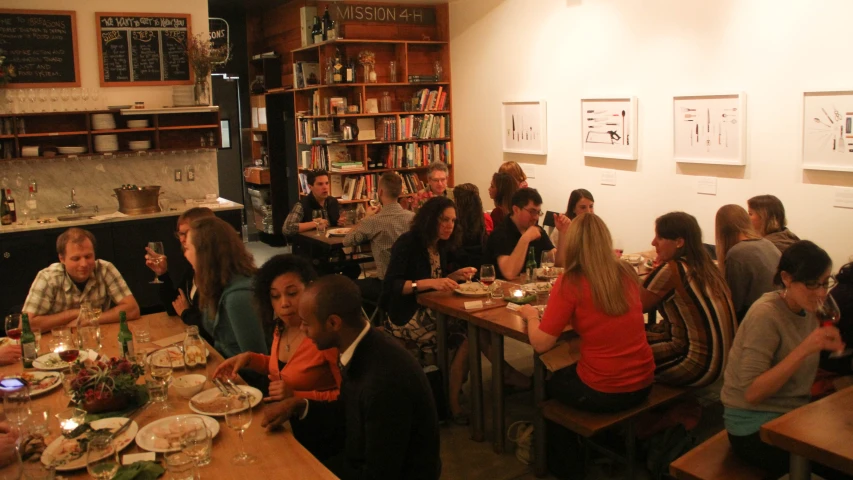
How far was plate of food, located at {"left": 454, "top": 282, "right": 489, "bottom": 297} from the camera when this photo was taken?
4672 mm

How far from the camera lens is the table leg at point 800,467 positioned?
9.03 feet

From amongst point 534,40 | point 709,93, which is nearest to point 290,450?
point 709,93

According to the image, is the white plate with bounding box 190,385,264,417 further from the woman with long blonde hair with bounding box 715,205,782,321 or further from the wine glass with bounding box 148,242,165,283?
the woman with long blonde hair with bounding box 715,205,782,321

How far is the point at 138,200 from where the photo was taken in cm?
790

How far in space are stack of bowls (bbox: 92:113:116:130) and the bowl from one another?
18.4 feet

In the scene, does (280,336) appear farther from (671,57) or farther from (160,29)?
(160,29)

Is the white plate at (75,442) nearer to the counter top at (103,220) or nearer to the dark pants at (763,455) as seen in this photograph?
the dark pants at (763,455)

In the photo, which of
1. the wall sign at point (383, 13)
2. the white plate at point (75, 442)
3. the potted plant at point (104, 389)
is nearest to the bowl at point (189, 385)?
the potted plant at point (104, 389)

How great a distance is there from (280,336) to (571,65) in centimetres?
562

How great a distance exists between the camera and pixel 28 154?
7625mm

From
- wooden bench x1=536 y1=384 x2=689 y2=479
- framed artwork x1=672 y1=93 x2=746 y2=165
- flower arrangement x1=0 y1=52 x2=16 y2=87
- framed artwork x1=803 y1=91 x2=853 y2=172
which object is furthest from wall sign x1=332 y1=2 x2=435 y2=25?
wooden bench x1=536 y1=384 x2=689 y2=479

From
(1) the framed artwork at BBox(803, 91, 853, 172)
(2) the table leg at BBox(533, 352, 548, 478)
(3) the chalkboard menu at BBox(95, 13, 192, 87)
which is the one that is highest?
(3) the chalkboard menu at BBox(95, 13, 192, 87)

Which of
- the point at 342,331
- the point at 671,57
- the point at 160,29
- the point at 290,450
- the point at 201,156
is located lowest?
the point at 290,450

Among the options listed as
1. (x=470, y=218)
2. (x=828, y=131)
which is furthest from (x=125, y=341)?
(x=828, y=131)
